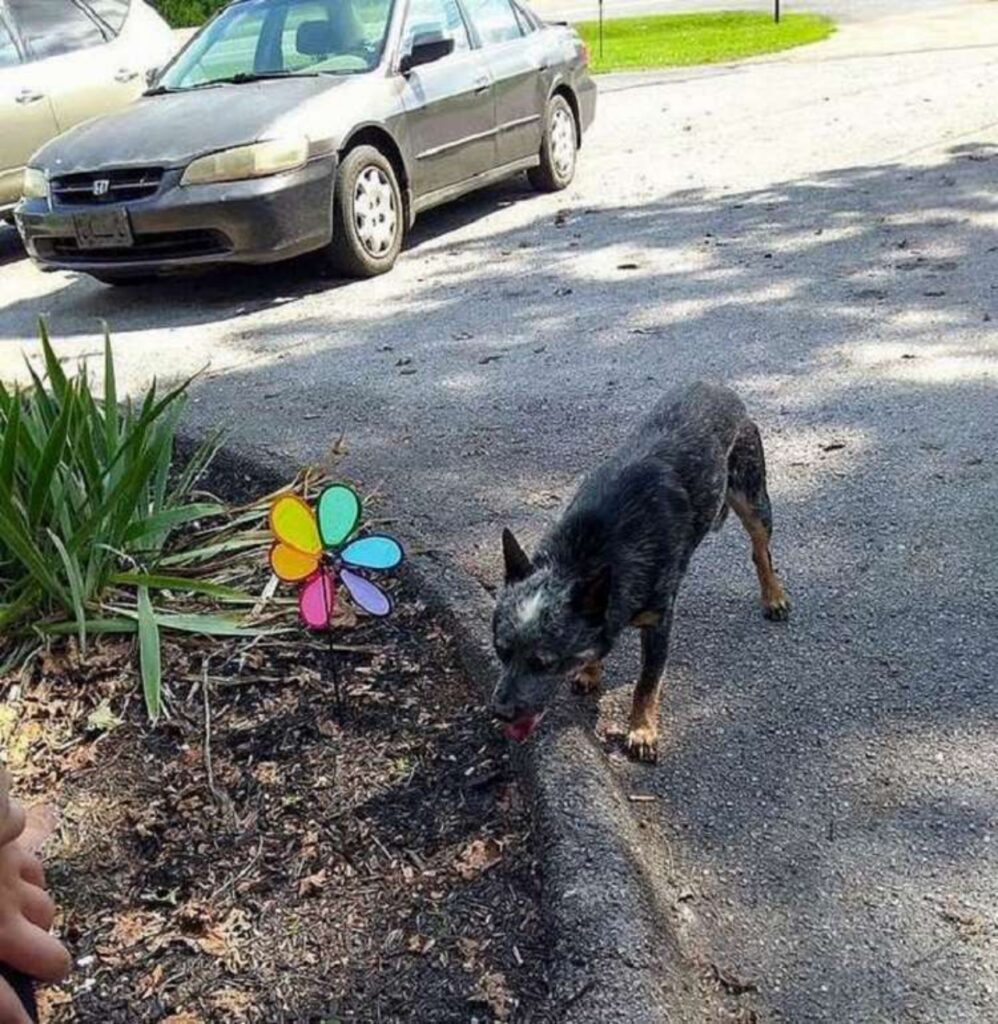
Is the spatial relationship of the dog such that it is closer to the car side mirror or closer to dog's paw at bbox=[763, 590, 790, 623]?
dog's paw at bbox=[763, 590, 790, 623]

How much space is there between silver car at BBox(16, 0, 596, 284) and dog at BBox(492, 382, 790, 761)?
4768mm

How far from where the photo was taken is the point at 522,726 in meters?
3.02

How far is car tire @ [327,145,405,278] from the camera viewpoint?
8031 mm

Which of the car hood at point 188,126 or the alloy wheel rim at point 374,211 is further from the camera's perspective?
the alloy wheel rim at point 374,211

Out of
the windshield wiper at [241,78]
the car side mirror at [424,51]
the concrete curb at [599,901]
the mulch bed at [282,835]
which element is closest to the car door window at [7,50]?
the windshield wiper at [241,78]

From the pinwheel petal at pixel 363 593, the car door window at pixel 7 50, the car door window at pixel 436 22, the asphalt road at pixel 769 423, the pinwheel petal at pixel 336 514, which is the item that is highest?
the car door window at pixel 7 50

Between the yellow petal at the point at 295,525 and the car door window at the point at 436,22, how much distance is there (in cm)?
630

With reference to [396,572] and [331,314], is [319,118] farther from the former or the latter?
[396,572]

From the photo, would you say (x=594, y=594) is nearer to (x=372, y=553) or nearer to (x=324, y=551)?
(x=372, y=553)

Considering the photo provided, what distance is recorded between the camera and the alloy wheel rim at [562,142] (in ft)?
33.3

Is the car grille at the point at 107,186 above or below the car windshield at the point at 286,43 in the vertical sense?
below

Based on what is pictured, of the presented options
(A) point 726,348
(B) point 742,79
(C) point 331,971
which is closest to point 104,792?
(C) point 331,971

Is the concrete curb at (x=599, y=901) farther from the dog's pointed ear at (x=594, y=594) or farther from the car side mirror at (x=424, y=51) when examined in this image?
the car side mirror at (x=424, y=51)

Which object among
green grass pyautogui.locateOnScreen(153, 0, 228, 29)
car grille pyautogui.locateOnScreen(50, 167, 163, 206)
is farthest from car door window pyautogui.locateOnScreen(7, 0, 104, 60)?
green grass pyautogui.locateOnScreen(153, 0, 228, 29)
